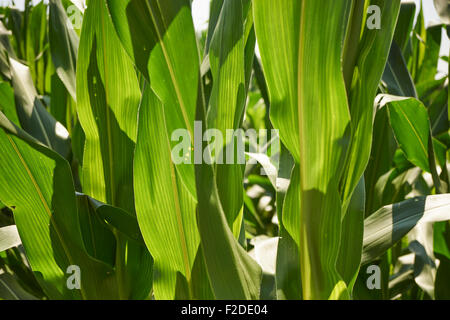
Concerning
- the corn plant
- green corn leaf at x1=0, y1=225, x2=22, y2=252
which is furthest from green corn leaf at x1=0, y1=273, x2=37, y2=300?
green corn leaf at x1=0, y1=225, x2=22, y2=252

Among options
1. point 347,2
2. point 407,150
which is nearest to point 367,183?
point 407,150

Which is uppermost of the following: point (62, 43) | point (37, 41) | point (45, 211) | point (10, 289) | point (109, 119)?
point (37, 41)

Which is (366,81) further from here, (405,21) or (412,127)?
(405,21)

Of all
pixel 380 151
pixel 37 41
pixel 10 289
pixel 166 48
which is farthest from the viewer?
pixel 37 41

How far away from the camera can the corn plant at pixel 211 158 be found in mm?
337

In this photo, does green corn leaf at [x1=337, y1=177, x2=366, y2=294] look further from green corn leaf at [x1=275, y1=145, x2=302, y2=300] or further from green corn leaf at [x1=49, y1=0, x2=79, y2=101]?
green corn leaf at [x1=49, y1=0, x2=79, y2=101]

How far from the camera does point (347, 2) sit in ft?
1.05

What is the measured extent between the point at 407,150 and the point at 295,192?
345 millimetres

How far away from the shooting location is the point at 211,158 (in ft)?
1.13

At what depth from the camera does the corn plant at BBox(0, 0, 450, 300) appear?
337 mm

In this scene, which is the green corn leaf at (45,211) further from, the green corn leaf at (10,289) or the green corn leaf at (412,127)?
the green corn leaf at (412,127)

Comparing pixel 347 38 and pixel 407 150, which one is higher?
pixel 347 38

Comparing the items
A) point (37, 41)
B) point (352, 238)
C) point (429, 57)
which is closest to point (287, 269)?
point (352, 238)
